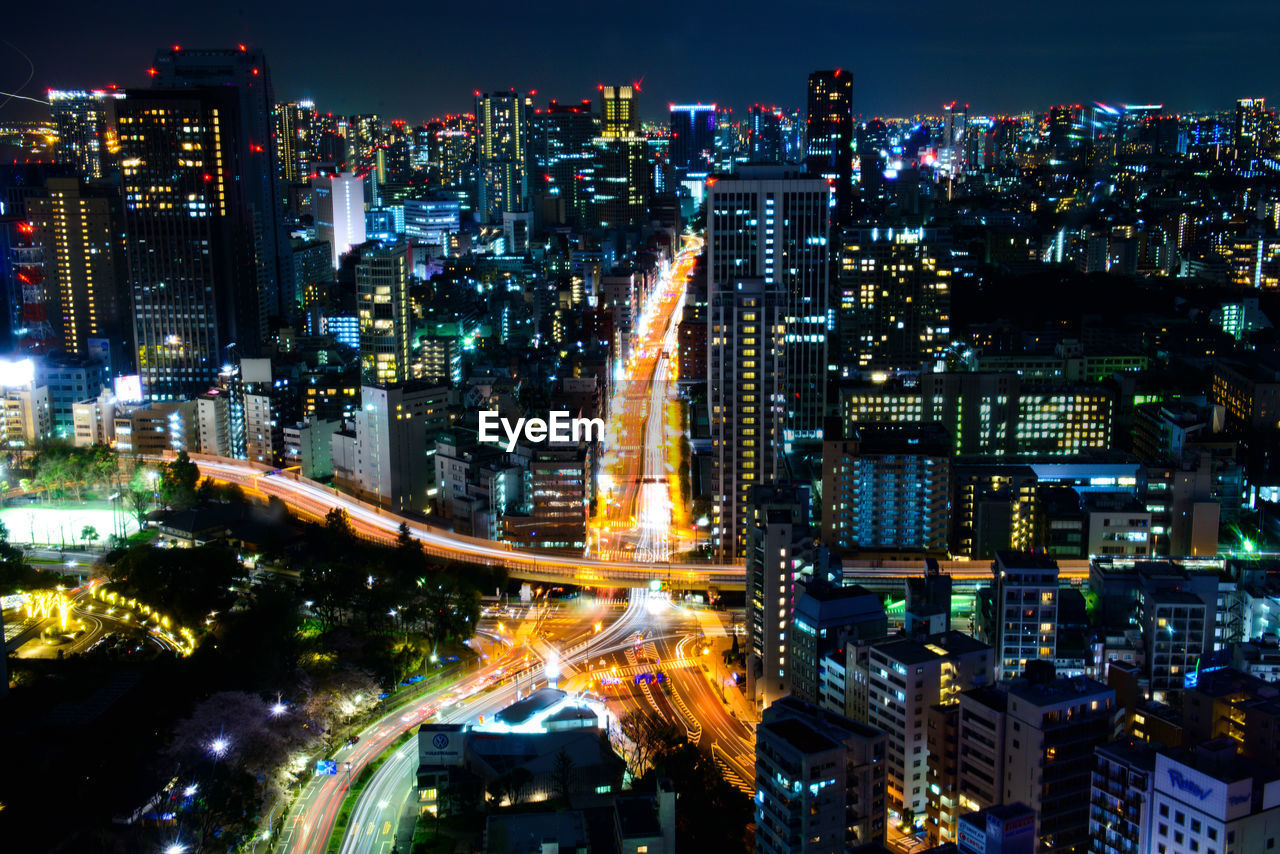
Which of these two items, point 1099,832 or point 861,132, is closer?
point 1099,832

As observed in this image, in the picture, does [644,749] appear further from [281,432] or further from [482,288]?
[482,288]

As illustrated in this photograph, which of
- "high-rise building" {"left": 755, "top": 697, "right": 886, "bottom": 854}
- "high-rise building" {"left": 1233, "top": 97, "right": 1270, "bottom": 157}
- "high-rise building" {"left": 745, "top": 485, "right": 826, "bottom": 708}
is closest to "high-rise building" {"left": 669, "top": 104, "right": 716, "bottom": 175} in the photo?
"high-rise building" {"left": 1233, "top": 97, "right": 1270, "bottom": 157}

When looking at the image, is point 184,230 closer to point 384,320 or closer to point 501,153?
point 384,320

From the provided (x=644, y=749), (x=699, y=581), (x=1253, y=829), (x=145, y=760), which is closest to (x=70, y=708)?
(x=145, y=760)

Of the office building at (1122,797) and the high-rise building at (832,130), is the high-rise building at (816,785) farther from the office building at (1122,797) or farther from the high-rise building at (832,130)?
the high-rise building at (832,130)

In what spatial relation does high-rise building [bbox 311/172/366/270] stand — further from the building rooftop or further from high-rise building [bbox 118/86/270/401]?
the building rooftop

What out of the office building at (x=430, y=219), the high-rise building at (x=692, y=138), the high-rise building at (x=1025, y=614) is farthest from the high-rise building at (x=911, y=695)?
the high-rise building at (x=692, y=138)
